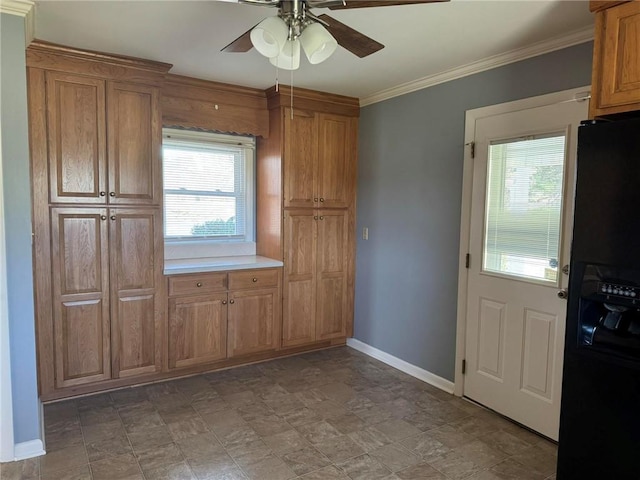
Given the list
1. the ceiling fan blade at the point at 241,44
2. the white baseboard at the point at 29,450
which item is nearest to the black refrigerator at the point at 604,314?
the ceiling fan blade at the point at 241,44

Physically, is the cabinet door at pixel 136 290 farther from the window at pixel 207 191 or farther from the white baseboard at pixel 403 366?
the white baseboard at pixel 403 366

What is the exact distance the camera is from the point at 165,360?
3271mm

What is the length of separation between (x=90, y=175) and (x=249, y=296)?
148 centimetres

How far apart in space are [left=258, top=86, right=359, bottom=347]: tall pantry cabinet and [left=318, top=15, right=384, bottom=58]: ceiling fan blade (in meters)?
1.78

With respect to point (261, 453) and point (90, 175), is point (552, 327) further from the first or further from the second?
point (90, 175)

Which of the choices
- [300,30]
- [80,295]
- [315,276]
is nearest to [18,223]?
[80,295]

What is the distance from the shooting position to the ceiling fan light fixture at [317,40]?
1.66 m

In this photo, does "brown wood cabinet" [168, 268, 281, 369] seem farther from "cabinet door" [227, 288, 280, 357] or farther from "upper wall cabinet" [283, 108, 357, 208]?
"upper wall cabinet" [283, 108, 357, 208]

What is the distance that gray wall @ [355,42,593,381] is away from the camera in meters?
2.92

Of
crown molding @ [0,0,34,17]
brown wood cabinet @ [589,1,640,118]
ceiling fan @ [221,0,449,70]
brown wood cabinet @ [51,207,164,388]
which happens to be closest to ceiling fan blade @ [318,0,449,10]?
ceiling fan @ [221,0,449,70]

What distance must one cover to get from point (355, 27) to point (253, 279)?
209 centimetres

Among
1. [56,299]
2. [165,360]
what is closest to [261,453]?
[165,360]

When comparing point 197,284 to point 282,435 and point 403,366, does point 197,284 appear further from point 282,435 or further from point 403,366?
point 403,366

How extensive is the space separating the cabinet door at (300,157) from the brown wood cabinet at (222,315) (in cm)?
69
